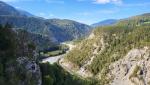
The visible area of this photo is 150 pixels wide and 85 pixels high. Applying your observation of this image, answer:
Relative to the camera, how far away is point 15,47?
84.4m

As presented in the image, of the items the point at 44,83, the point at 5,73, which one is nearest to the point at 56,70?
the point at 44,83

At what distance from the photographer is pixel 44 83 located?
91.9 m

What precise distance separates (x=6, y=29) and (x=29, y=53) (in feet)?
27.0

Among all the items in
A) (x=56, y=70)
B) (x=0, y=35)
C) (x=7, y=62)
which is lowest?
(x=56, y=70)

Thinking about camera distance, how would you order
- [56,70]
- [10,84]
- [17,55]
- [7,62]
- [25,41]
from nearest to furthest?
[10,84], [7,62], [17,55], [25,41], [56,70]

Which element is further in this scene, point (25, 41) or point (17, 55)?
point (25, 41)

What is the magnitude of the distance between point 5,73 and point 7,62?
3055 millimetres

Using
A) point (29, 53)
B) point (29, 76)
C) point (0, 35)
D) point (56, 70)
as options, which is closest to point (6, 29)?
point (0, 35)

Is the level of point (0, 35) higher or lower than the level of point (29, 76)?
higher

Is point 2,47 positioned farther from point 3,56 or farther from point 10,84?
point 10,84

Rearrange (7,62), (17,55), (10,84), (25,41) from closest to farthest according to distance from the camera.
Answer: (10,84)
(7,62)
(17,55)
(25,41)

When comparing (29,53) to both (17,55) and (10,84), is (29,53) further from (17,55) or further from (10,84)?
(10,84)

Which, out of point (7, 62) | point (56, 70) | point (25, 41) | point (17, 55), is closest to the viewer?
point (7, 62)

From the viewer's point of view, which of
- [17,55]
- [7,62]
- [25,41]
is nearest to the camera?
[7,62]
